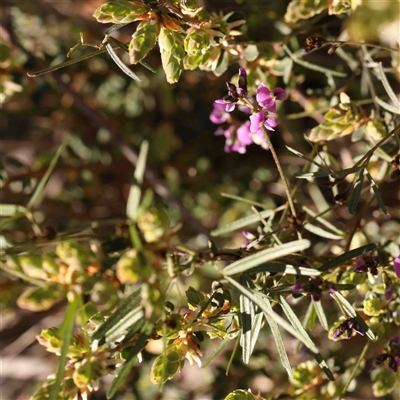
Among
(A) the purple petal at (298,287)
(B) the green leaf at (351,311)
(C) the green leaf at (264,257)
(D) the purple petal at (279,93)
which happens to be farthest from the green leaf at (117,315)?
(D) the purple petal at (279,93)

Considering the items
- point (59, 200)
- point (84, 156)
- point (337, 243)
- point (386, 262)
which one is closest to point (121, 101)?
point (84, 156)

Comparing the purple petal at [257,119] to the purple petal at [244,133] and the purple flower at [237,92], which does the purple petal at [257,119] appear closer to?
the purple flower at [237,92]

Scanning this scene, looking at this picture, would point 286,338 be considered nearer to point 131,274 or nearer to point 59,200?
point 59,200

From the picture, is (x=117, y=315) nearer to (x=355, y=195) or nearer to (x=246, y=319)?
(x=246, y=319)

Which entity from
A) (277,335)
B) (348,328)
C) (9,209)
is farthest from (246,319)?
(9,209)

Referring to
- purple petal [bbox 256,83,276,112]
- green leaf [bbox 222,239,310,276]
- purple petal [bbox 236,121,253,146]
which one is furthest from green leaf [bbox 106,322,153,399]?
purple petal [bbox 236,121,253,146]

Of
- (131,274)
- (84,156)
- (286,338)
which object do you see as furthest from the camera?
(84,156)
